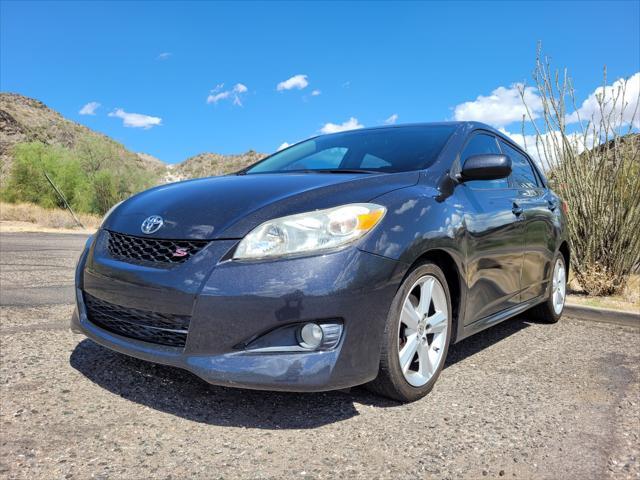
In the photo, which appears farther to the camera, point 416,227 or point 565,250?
point 565,250

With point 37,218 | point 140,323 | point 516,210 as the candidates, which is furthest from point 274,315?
point 37,218

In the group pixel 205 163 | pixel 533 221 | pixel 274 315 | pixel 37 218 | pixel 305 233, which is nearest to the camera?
pixel 274 315

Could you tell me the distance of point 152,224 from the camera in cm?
260

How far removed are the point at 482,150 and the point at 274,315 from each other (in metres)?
2.34

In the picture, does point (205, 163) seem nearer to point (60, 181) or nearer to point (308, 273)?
point (60, 181)

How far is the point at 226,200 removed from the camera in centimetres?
265

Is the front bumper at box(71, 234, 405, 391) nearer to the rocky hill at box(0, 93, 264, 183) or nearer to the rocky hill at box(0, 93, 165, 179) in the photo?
the rocky hill at box(0, 93, 264, 183)

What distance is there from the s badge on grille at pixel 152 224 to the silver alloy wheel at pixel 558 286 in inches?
144

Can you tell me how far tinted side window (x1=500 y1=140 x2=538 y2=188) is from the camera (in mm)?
4242

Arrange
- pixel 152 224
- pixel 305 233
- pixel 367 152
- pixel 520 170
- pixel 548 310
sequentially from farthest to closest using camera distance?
1. pixel 548 310
2. pixel 520 170
3. pixel 367 152
4. pixel 152 224
5. pixel 305 233

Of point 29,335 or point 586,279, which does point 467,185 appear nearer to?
point 29,335

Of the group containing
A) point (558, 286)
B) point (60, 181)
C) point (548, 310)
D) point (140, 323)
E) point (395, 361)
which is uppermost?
point (60, 181)

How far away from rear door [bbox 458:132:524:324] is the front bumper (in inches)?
41.3

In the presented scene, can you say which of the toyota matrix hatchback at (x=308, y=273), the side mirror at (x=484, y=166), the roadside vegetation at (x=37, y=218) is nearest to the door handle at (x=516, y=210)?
the toyota matrix hatchback at (x=308, y=273)
